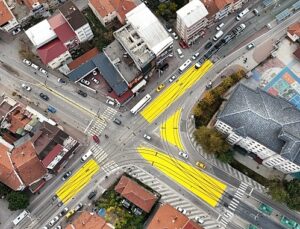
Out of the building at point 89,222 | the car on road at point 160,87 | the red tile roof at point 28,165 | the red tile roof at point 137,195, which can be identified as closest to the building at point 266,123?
the car on road at point 160,87

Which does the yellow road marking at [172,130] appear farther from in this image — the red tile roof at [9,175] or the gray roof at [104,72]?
the red tile roof at [9,175]

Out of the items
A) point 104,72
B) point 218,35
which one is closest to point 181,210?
point 104,72

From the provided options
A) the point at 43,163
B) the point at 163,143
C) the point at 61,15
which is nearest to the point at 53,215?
the point at 43,163

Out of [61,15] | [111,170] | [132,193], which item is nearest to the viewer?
[132,193]

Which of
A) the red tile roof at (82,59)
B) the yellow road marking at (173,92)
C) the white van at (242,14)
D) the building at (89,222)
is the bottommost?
the building at (89,222)

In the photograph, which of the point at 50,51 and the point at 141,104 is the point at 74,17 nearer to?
the point at 50,51

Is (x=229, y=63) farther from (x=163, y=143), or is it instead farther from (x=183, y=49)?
(x=163, y=143)
